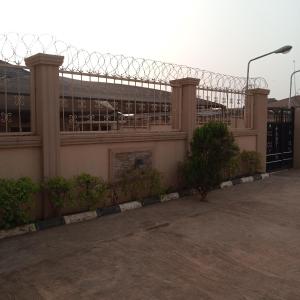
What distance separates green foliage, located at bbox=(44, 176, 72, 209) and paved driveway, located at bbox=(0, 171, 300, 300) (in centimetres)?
40

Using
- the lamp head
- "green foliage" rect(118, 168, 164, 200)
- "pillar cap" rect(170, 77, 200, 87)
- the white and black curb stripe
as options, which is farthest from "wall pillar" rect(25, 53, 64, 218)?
the lamp head

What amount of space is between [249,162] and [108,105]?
4.68 metres

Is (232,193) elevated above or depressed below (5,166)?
below

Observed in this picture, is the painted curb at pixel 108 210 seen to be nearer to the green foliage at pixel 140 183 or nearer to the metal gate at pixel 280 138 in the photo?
the green foliage at pixel 140 183

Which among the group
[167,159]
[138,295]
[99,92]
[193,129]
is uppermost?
[99,92]

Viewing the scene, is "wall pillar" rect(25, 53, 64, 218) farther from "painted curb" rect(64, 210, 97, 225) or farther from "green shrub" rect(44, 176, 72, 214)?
"painted curb" rect(64, 210, 97, 225)

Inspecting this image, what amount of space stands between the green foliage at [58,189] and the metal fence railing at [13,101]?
90 cm

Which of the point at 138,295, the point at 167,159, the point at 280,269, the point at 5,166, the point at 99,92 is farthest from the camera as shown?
the point at 167,159

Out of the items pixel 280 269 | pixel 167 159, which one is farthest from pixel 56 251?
pixel 167 159

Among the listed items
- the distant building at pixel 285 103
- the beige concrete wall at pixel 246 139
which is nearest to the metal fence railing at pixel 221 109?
the beige concrete wall at pixel 246 139

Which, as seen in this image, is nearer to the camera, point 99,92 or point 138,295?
point 138,295

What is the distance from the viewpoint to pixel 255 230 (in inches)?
194

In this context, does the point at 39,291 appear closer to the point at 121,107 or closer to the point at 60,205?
the point at 60,205

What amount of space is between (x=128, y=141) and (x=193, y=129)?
70.4 inches
